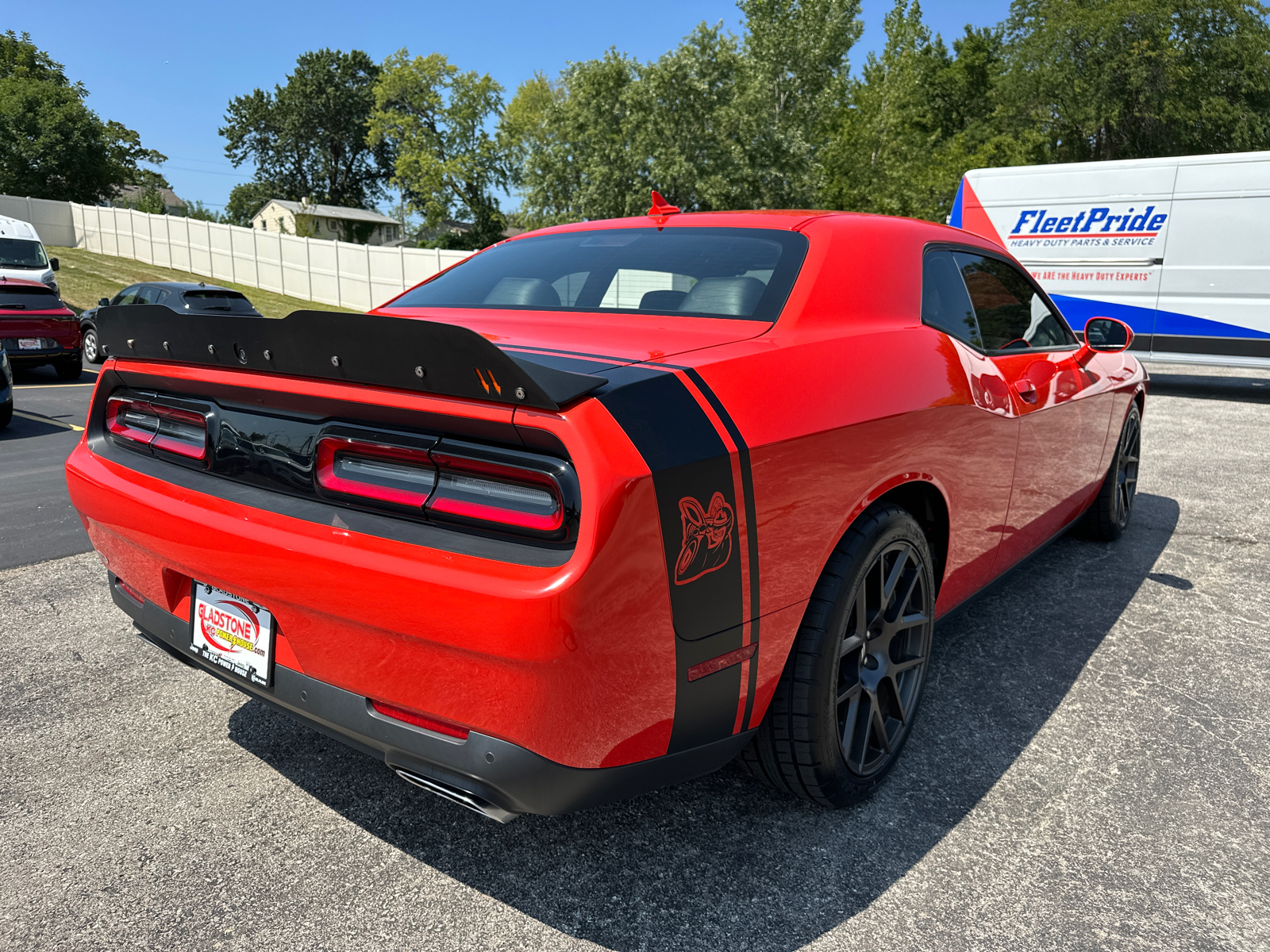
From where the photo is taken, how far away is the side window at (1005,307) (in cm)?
310

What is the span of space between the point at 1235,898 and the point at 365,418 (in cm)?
221

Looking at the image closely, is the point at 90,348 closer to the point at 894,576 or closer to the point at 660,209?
the point at 660,209

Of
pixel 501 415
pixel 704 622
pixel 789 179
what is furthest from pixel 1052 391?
pixel 789 179

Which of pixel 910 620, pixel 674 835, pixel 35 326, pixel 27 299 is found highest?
pixel 27 299

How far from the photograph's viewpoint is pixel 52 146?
47281 mm

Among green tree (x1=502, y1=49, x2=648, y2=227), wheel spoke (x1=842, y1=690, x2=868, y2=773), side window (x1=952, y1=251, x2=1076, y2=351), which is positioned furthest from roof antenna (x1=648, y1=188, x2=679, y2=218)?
green tree (x1=502, y1=49, x2=648, y2=227)

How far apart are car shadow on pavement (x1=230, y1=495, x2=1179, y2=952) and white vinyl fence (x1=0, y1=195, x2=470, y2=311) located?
1086 inches

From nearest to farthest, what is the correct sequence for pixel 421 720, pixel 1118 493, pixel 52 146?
1. pixel 421 720
2. pixel 1118 493
3. pixel 52 146

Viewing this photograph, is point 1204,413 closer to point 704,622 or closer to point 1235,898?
point 1235,898

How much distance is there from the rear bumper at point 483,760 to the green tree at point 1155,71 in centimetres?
3383

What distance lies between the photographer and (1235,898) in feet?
6.60

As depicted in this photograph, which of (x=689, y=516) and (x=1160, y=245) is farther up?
(x=1160, y=245)

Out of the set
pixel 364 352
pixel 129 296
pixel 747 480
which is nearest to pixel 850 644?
pixel 747 480

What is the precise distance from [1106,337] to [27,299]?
12300 millimetres
